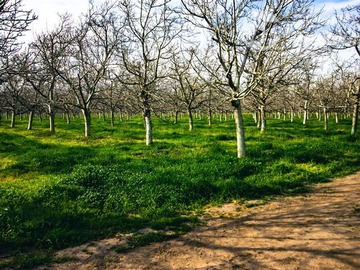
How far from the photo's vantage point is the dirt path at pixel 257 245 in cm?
458

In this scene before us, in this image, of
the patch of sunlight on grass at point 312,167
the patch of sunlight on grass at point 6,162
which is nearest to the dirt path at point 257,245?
the patch of sunlight on grass at point 312,167

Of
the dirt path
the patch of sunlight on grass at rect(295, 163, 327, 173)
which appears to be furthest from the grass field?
the dirt path

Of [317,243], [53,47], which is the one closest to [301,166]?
[317,243]

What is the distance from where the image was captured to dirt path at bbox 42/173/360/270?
4578 millimetres

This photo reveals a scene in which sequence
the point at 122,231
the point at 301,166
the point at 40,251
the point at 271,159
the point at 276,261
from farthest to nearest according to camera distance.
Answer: the point at 271,159, the point at 301,166, the point at 122,231, the point at 40,251, the point at 276,261

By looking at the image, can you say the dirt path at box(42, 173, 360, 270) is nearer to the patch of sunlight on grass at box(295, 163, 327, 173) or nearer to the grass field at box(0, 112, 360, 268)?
the grass field at box(0, 112, 360, 268)

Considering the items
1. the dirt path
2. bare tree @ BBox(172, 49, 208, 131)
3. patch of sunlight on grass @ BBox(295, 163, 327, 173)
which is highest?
bare tree @ BBox(172, 49, 208, 131)

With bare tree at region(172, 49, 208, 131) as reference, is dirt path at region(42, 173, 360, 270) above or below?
below

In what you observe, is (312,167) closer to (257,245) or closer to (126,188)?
(257,245)

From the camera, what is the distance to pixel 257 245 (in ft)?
17.0

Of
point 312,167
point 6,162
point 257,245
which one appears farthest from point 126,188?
point 6,162

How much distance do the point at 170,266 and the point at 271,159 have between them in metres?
8.09

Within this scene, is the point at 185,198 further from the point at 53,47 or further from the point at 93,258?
the point at 53,47

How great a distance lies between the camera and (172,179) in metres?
8.98
